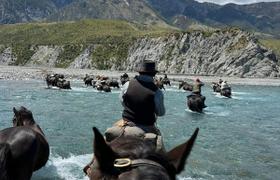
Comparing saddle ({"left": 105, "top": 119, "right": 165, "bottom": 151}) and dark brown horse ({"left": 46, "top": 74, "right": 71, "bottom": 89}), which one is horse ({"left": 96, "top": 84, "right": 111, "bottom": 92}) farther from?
saddle ({"left": 105, "top": 119, "right": 165, "bottom": 151})

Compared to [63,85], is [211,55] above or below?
below

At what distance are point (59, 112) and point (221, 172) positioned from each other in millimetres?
20271

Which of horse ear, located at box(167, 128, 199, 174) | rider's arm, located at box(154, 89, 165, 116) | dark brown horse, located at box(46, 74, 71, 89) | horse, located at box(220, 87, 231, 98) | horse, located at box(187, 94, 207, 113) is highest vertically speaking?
horse ear, located at box(167, 128, 199, 174)

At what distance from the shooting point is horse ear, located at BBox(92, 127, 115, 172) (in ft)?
10.9

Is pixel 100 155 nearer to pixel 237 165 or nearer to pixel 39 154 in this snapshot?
pixel 39 154

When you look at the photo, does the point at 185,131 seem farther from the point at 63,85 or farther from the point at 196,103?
the point at 63,85

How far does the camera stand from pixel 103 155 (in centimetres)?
337

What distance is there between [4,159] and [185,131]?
2137cm

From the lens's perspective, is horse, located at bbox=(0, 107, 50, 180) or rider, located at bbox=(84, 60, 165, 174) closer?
rider, located at bbox=(84, 60, 165, 174)

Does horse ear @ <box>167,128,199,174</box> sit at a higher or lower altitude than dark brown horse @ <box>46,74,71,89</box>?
higher

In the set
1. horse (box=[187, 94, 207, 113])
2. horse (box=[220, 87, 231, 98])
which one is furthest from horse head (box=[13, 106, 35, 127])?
horse (box=[220, 87, 231, 98])

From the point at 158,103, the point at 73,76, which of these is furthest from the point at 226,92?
the point at 158,103

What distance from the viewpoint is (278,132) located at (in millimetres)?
33125

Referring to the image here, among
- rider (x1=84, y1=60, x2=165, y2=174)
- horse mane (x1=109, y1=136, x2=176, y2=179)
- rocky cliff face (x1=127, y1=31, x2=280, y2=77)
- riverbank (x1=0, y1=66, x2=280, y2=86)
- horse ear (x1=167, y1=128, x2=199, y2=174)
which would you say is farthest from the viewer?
rocky cliff face (x1=127, y1=31, x2=280, y2=77)
